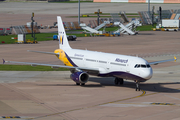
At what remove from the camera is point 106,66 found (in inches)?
1708

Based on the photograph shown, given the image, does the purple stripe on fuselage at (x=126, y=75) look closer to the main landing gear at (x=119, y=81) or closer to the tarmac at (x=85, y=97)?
the tarmac at (x=85, y=97)

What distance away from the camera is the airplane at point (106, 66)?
4012 cm

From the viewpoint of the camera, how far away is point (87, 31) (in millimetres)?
135250

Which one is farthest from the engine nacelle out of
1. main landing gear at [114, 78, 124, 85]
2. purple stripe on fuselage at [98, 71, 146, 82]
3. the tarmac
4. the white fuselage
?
main landing gear at [114, 78, 124, 85]

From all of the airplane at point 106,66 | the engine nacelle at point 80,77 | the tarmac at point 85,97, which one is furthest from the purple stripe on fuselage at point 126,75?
the engine nacelle at point 80,77

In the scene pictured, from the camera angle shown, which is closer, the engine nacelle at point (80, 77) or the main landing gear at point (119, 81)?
the engine nacelle at point (80, 77)

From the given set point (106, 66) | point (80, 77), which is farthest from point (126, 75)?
point (80, 77)

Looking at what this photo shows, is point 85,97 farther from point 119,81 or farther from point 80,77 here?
point 119,81

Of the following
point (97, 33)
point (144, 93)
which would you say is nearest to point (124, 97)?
point (144, 93)

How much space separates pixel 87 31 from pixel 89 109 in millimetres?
103008

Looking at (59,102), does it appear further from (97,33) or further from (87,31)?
(87,31)

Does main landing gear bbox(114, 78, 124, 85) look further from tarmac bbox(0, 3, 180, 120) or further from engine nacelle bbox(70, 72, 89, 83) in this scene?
engine nacelle bbox(70, 72, 89, 83)

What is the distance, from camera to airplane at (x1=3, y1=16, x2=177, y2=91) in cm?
4012

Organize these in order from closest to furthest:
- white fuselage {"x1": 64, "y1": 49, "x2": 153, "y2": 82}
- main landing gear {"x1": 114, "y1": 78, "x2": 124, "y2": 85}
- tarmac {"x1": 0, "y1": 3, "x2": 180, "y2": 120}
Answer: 1. tarmac {"x1": 0, "y1": 3, "x2": 180, "y2": 120}
2. white fuselage {"x1": 64, "y1": 49, "x2": 153, "y2": 82}
3. main landing gear {"x1": 114, "y1": 78, "x2": 124, "y2": 85}
